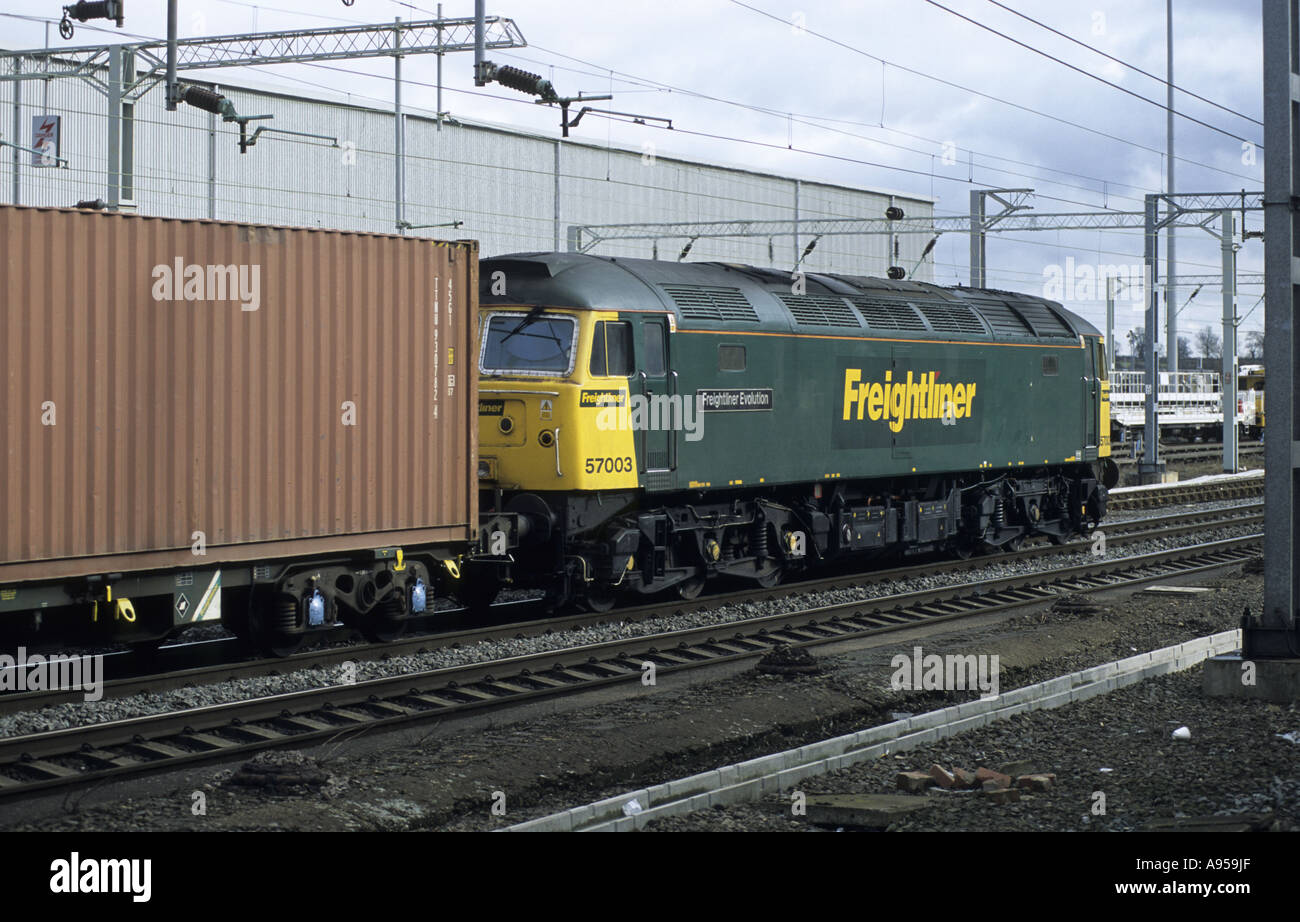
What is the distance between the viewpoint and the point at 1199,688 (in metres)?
11.1

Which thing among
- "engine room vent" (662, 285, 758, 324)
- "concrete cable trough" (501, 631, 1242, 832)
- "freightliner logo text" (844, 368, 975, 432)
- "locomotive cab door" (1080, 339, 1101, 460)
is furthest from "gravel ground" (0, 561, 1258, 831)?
"locomotive cab door" (1080, 339, 1101, 460)

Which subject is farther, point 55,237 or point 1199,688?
point 1199,688

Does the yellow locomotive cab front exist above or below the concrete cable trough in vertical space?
above

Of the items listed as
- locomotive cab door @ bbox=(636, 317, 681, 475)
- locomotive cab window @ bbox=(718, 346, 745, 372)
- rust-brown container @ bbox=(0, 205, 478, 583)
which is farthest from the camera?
locomotive cab window @ bbox=(718, 346, 745, 372)

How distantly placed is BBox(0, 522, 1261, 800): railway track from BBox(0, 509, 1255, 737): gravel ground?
488 millimetres

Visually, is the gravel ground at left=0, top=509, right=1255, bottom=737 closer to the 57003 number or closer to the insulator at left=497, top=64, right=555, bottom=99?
the 57003 number

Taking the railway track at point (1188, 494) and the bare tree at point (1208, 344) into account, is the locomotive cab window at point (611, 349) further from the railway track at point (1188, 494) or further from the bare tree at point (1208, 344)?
the bare tree at point (1208, 344)

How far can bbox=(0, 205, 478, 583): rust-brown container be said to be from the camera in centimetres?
1019

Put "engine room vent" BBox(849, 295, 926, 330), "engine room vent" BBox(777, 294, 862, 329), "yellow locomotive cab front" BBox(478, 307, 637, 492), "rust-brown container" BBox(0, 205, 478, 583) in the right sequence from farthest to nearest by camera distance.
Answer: "engine room vent" BBox(849, 295, 926, 330)
"engine room vent" BBox(777, 294, 862, 329)
"yellow locomotive cab front" BBox(478, 307, 637, 492)
"rust-brown container" BBox(0, 205, 478, 583)

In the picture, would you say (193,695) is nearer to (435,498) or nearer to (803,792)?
(435,498)

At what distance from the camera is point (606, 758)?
935 centimetres

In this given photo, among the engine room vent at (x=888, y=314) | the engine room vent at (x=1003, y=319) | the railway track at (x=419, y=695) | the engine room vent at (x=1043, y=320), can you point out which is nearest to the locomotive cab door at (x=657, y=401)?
the railway track at (x=419, y=695)
